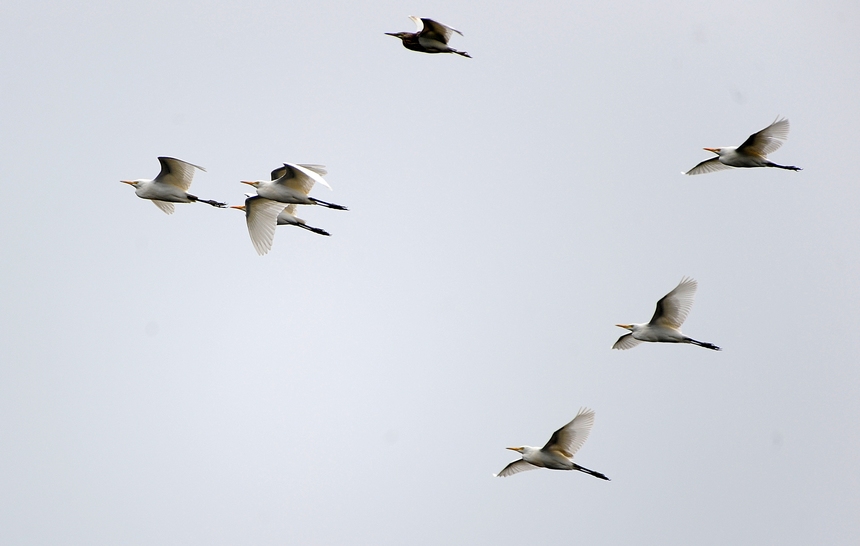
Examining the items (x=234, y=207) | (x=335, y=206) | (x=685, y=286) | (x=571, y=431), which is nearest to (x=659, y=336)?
(x=685, y=286)

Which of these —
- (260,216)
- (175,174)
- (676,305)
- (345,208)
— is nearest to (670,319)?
(676,305)

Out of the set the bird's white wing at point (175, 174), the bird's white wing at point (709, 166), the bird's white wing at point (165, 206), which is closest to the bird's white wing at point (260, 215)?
the bird's white wing at point (175, 174)

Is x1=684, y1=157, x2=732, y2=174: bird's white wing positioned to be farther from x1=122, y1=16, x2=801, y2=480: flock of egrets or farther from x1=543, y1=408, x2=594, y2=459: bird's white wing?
x1=543, y1=408, x2=594, y2=459: bird's white wing

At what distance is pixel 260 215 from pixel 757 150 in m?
11.6

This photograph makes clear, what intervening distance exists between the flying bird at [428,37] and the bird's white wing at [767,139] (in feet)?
22.5

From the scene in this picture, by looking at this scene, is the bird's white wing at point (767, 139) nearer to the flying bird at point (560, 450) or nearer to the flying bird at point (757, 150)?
the flying bird at point (757, 150)

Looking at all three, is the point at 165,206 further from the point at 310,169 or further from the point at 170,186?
the point at 310,169

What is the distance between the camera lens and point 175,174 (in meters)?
22.8

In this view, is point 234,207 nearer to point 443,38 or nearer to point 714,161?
point 443,38

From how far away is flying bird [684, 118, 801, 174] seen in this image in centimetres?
2288

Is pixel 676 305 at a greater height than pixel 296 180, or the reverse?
pixel 296 180

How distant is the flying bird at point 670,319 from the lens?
23094 mm

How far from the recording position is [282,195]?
22.4 meters

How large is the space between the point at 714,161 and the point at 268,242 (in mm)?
11165
